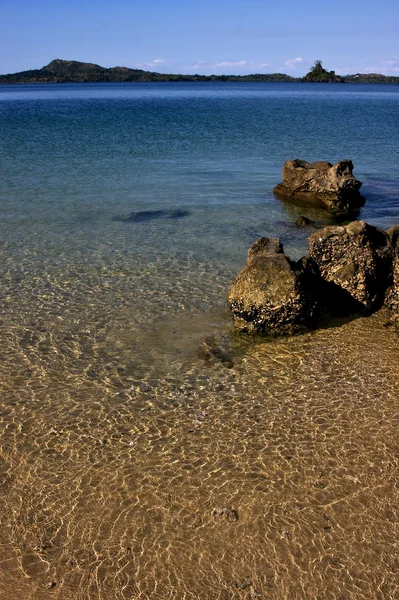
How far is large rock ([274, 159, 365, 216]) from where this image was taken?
22453 millimetres

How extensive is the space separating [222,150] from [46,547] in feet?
110

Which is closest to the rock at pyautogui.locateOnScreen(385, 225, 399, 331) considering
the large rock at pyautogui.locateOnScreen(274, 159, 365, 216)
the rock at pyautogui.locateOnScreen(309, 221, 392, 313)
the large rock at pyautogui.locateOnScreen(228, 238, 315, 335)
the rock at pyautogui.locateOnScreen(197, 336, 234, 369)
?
the rock at pyautogui.locateOnScreen(309, 221, 392, 313)

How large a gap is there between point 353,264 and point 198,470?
6908mm

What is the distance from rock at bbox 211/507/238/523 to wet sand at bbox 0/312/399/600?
0.7 inches

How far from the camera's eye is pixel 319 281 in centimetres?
1300

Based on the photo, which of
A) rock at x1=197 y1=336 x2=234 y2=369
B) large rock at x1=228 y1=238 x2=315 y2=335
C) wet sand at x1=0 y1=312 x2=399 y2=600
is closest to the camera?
wet sand at x1=0 y1=312 x2=399 y2=600

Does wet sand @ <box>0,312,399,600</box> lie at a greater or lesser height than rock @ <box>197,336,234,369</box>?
lesser

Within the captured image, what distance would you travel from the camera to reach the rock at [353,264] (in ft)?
41.4

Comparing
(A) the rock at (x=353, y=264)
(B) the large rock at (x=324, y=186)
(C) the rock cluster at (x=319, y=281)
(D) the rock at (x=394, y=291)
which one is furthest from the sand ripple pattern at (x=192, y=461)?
(B) the large rock at (x=324, y=186)

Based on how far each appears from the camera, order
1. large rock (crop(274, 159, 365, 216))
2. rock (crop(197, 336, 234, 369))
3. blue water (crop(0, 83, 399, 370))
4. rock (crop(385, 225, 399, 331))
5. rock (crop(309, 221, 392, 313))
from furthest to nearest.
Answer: large rock (crop(274, 159, 365, 216)), blue water (crop(0, 83, 399, 370)), rock (crop(309, 221, 392, 313)), rock (crop(385, 225, 399, 331)), rock (crop(197, 336, 234, 369))

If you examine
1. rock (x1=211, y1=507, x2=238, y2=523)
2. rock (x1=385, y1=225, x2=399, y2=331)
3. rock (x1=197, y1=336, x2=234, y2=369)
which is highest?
rock (x1=385, y1=225, x2=399, y2=331)

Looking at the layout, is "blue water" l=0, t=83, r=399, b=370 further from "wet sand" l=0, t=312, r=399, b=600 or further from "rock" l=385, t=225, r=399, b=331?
"rock" l=385, t=225, r=399, b=331

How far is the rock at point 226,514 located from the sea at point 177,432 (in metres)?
0.02

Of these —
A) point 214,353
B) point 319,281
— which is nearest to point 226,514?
point 214,353
